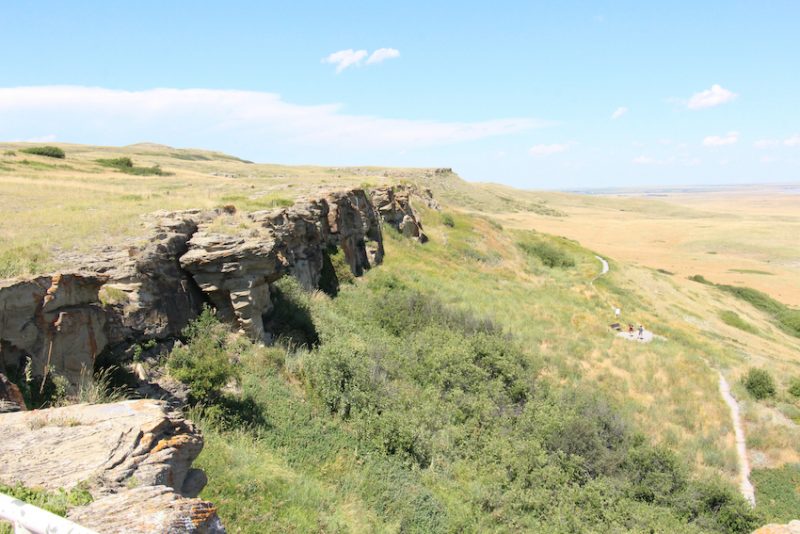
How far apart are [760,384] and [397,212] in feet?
71.1

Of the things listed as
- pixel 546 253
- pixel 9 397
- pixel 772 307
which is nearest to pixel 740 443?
pixel 9 397

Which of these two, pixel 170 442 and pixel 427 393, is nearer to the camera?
pixel 170 442

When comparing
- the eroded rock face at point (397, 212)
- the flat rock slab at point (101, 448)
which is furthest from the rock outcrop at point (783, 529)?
the eroded rock face at point (397, 212)

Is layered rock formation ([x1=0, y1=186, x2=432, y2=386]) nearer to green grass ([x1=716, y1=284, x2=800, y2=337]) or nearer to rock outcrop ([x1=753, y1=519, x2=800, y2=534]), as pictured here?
rock outcrop ([x1=753, y1=519, x2=800, y2=534])

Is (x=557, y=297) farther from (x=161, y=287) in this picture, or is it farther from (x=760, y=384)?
(x=161, y=287)

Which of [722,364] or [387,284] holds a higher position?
[387,284]

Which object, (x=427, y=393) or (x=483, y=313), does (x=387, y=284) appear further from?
(x=427, y=393)

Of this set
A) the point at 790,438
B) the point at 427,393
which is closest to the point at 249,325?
the point at 427,393

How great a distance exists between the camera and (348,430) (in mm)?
10562

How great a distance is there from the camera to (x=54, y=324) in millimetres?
7695

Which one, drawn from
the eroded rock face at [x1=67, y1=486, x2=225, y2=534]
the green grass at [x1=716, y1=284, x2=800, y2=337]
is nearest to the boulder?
the eroded rock face at [x1=67, y1=486, x2=225, y2=534]

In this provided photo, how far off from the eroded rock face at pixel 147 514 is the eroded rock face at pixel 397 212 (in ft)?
92.1

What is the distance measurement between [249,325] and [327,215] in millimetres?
10966

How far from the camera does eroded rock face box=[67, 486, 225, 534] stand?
3.97 meters
